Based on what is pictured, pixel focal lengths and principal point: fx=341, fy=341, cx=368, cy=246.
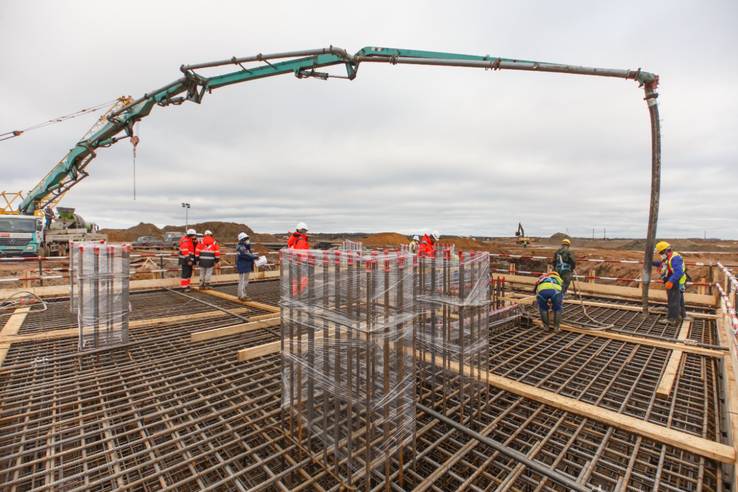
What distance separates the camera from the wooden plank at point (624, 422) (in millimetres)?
2770

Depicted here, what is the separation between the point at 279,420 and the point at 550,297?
16.7ft

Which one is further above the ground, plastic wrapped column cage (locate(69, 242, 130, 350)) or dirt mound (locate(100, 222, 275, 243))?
dirt mound (locate(100, 222, 275, 243))

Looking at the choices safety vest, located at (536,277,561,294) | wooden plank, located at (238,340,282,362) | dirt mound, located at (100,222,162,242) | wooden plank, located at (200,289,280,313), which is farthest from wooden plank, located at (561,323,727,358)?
dirt mound, located at (100,222,162,242)

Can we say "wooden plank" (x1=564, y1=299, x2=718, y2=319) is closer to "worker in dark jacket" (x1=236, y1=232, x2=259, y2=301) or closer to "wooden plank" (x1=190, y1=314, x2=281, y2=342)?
"wooden plank" (x1=190, y1=314, x2=281, y2=342)

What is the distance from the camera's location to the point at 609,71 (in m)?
7.02

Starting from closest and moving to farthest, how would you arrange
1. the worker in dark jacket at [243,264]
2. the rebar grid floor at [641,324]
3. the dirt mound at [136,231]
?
the rebar grid floor at [641,324], the worker in dark jacket at [243,264], the dirt mound at [136,231]

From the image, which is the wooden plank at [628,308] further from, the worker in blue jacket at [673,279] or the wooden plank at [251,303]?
the wooden plank at [251,303]

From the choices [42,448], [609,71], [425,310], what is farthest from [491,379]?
[609,71]

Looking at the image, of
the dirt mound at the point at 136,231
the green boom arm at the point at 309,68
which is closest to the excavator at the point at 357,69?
the green boom arm at the point at 309,68

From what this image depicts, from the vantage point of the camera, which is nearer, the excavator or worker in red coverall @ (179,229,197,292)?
the excavator

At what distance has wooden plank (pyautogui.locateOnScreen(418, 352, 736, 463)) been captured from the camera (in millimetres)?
2770

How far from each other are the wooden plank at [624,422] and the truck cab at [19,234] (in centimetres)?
2614

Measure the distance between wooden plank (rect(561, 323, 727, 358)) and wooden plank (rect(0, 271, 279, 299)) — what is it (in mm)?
9971

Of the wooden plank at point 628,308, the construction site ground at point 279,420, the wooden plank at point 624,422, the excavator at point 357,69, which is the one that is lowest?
the construction site ground at point 279,420
